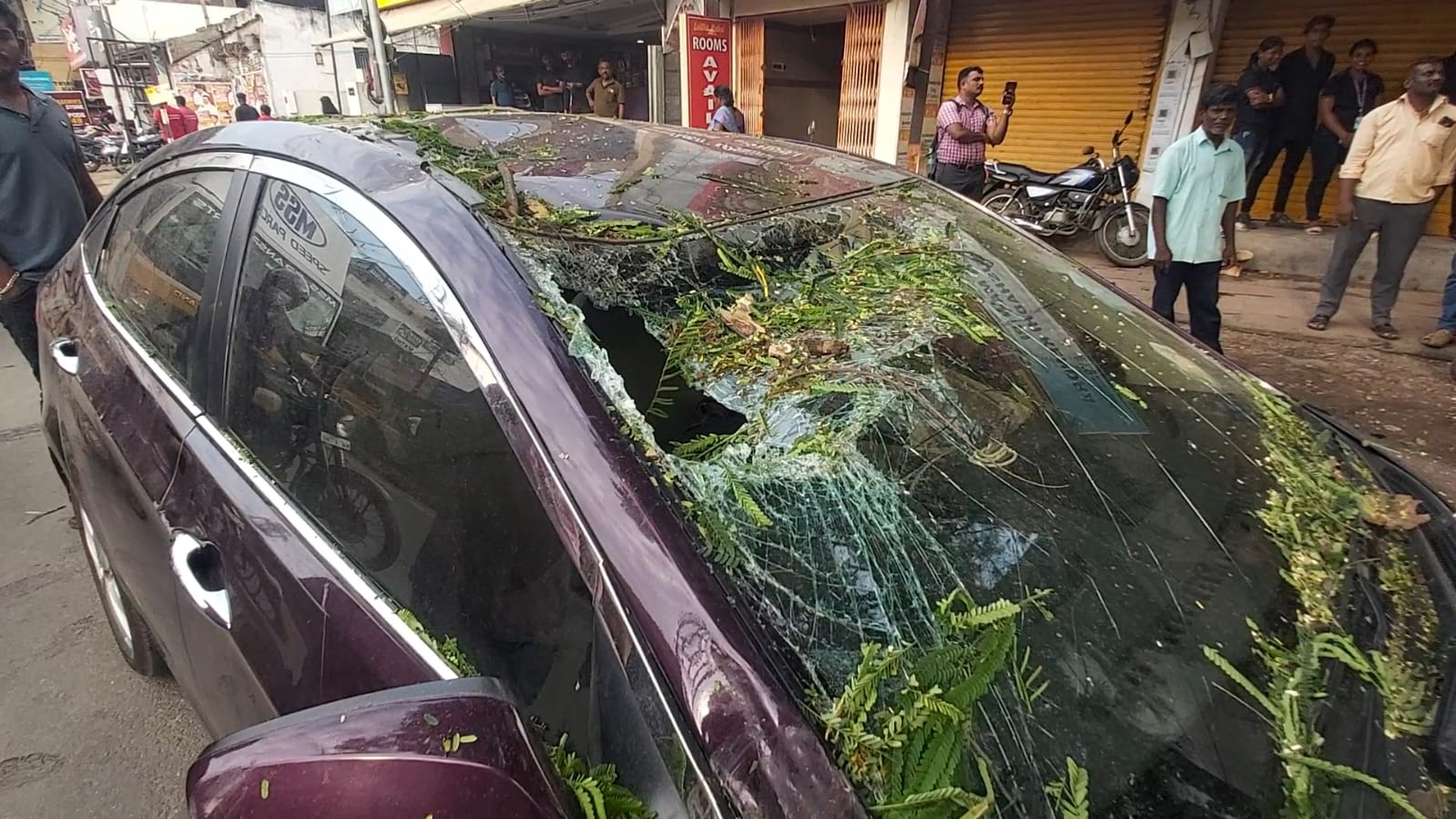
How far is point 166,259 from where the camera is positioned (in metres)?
1.82

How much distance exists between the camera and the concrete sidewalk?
5.27m

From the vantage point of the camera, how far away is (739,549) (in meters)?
0.98

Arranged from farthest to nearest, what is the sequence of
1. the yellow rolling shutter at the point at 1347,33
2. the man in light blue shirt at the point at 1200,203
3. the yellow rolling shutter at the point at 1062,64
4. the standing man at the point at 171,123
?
1. the standing man at the point at 171,123
2. the yellow rolling shutter at the point at 1062,64
3. the yellow rolling shutter at the point at 1347,33
4. the man in light blue shirt at the point at 1200,203

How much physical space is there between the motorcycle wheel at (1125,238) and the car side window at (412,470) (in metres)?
7.25

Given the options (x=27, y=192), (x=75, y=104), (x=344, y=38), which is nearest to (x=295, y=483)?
(x=27, y=192)

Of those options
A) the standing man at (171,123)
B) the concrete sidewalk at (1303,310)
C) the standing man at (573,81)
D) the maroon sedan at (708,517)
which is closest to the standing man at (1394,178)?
the concrete sidewalk at (1303,310)

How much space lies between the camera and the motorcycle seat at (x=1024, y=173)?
7.66 meters

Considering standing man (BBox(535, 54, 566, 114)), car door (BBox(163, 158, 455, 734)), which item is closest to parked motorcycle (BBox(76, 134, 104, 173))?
standing man (BBox(535, 54, 566, 114))

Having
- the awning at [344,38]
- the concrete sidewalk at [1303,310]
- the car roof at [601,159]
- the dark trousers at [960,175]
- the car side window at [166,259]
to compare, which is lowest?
the concrete sidewalk at [1303,310]

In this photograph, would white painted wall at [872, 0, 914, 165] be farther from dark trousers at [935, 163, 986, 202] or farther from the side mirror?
the side mirror

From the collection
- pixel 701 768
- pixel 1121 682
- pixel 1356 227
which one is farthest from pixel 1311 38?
pixel 701 768

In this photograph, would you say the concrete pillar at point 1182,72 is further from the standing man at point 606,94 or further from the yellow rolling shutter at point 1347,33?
the standing man at point 606,94

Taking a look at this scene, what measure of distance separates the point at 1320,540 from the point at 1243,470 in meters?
0.18

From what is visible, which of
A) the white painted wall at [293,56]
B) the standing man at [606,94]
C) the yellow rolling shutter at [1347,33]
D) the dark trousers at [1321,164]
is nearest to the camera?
the yellow rolling shutter at [1347,33]
